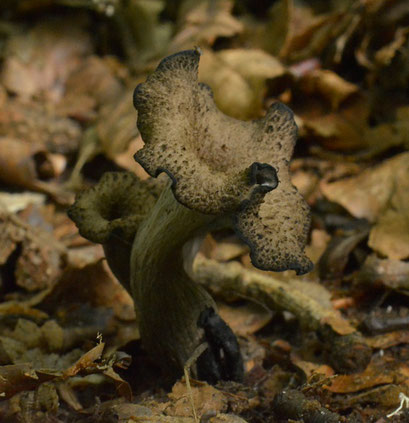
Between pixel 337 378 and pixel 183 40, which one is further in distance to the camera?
pixel 183 40

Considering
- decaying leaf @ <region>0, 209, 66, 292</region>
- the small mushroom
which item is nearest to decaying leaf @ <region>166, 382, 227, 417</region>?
the small mushroom

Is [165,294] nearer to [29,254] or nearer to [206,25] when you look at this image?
[29,254]

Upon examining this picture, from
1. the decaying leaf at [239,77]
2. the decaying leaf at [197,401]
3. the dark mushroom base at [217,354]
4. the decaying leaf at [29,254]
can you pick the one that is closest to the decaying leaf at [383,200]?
the decaying leaf at [239,77]

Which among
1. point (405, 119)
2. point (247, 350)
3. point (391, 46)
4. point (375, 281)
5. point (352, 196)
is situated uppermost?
point (391, 46)

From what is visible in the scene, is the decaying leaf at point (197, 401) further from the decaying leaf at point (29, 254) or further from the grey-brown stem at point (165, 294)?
the decaying leaf at point (29, 254)

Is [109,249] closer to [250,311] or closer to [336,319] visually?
[250,311]

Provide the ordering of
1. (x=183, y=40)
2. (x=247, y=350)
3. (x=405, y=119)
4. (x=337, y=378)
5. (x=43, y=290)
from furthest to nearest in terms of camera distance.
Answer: (x=183, y=40) < (x=405, y=119) < (x=43, y=290) < (x=247, y=350) < (x=337, y=378)

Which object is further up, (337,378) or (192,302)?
(192,302)

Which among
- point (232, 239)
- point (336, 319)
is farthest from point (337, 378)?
point (232, 239)
